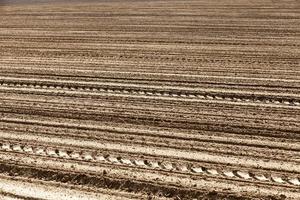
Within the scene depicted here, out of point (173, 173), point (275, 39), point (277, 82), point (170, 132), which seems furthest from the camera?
point (275, 39)

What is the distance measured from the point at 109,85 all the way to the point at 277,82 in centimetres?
113

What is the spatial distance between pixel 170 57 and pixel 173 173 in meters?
1.82

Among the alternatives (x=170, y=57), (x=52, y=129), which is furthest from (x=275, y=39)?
(x=52, y=129)

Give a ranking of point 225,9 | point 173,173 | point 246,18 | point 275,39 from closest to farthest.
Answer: point 173,173
point 275,39
point 246,18
point 225,9

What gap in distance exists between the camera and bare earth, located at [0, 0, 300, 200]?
191cm

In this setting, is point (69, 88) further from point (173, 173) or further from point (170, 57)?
point (173, 173)

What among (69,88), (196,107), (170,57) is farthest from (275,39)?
(69,88)

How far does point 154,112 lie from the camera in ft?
8.49

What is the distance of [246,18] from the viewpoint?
499 centimetres

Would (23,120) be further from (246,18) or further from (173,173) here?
(246,18)

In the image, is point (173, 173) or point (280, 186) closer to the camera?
point (280, 186)

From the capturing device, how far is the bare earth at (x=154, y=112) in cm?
191

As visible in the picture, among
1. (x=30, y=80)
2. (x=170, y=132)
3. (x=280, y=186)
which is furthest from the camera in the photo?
(x=30, y=80)

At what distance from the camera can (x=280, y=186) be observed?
1.80 m
